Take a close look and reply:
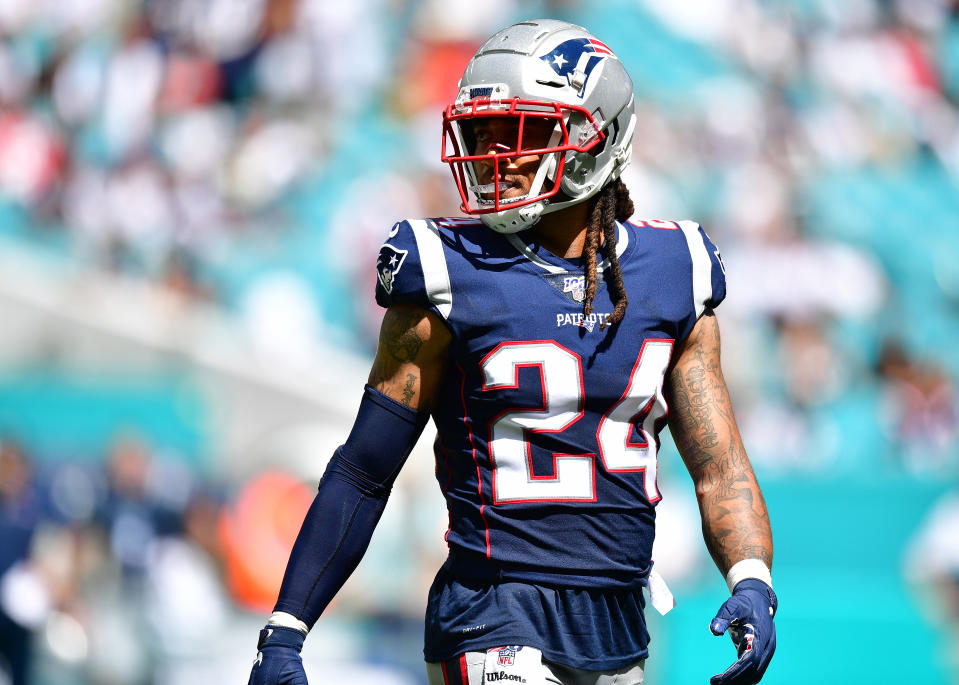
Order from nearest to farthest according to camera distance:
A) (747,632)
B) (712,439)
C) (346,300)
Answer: (747,632) → (712,439) → (346,300)

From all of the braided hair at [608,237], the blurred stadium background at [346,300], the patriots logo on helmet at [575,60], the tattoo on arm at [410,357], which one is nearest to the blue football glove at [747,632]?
the braided hair at [608,237]

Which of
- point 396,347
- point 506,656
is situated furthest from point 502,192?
point 506,656

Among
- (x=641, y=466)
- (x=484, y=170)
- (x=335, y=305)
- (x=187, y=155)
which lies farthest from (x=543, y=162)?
(x=187, y=155)

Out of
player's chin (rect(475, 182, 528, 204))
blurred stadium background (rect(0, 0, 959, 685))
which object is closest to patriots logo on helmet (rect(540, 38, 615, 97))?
player's chin (rect(475, 182, 528, 204))

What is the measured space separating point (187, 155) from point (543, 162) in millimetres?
7945

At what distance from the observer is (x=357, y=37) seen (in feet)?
33.8

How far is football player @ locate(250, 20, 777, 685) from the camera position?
231cm

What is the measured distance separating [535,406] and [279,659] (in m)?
0.64

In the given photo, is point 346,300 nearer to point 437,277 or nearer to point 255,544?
point 255,544

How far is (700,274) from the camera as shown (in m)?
2.49

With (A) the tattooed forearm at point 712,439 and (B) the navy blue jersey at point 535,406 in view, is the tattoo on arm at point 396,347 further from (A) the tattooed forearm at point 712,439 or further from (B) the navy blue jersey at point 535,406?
(A) the tattooed forearm at point 712,439

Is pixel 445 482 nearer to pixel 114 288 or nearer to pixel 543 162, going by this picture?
pixel 543 162

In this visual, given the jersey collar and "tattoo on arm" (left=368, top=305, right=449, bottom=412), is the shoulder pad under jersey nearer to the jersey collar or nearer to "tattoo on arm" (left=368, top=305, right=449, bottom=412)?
"tattoo on arm" (left=368, top=305, right=449, bottom=412)

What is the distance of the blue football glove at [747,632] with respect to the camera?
217cm
